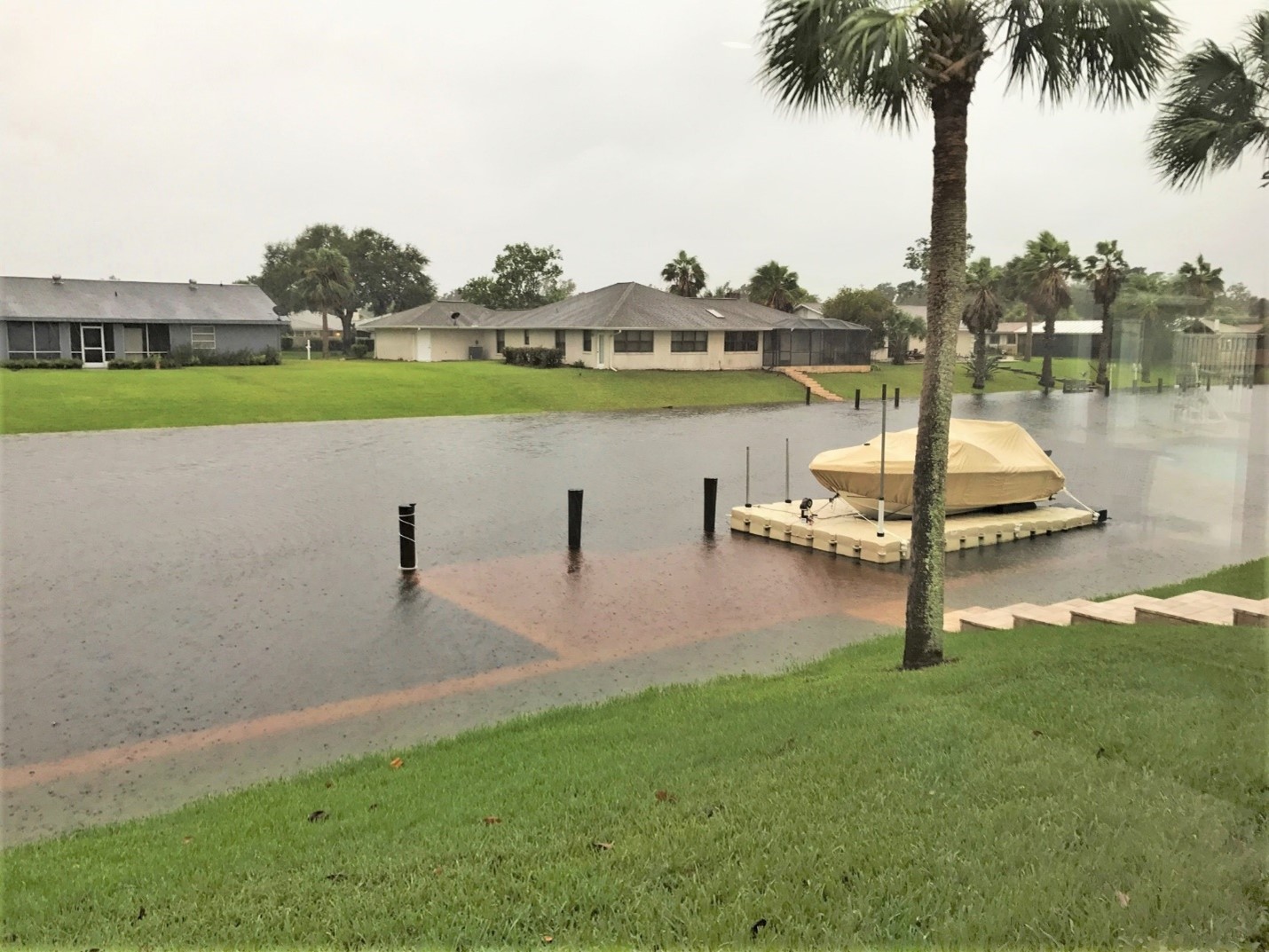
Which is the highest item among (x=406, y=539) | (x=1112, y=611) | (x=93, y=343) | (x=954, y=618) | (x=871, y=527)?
(x=93, y=343)

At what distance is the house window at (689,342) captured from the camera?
49781 mm

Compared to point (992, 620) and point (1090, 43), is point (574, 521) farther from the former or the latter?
point (1090, 43)

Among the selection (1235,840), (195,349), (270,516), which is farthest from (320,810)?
(195,349)

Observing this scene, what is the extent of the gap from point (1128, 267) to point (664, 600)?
666cm

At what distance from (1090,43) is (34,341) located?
4633 cm

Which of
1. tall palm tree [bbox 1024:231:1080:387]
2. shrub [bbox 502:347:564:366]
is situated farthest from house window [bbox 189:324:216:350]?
tall palm tree [bbox 1024:231:1080:387]

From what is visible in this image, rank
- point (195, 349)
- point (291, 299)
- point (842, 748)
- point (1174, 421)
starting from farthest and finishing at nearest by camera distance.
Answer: point (291, 299), point (195, 349), point (1174, 421), point (842, 748)

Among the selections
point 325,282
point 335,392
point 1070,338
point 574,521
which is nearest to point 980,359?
point 574,521

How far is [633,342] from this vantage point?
48.9 metres

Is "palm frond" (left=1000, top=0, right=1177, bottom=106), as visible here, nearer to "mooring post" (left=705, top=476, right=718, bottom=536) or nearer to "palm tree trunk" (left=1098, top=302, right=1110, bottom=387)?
"palm tree trunk" (left=1098, top=302, right=1110, bottom=387)

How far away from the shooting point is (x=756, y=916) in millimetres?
3160

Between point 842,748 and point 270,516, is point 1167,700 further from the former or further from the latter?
point 270,516

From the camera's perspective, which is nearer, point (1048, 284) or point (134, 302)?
point (1048, 284)

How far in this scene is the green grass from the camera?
3.12m
